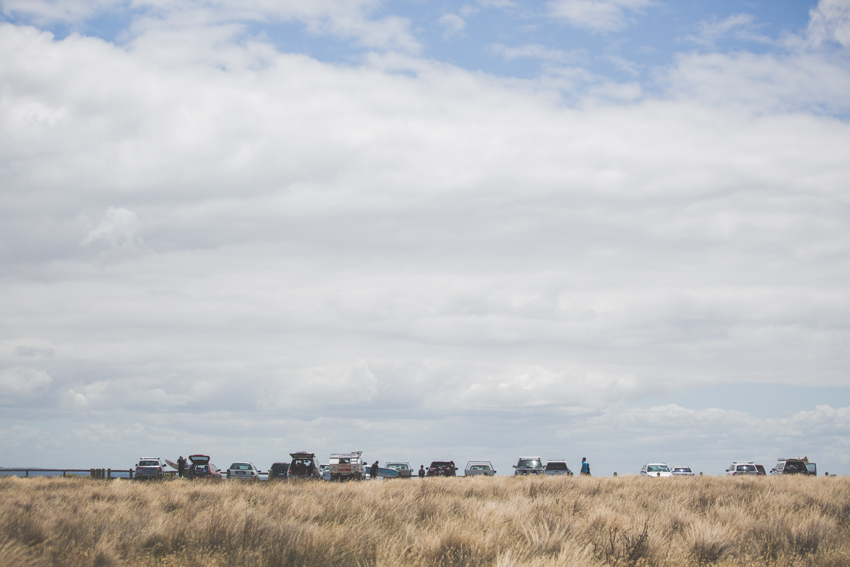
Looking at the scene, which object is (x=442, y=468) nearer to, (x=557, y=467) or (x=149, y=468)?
A: (x=557, y=467)

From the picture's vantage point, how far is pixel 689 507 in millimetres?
15680

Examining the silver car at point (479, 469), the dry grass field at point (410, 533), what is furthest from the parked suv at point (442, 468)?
the dry grass field at point (410, 533)

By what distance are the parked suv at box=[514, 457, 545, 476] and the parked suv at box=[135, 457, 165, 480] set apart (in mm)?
19552

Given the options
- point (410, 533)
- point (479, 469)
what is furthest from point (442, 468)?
point (410, 533)

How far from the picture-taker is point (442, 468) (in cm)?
4541

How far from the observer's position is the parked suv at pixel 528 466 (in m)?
37.5

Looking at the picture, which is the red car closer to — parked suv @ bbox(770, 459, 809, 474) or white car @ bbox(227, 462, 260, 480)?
white car @ bbox(227, 462, 260, 480)

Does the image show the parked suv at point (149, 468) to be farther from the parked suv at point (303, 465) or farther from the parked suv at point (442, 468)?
the parked suv at point (442, 468)

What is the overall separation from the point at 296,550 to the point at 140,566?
206 centimetres

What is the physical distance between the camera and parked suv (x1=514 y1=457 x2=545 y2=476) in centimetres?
3750

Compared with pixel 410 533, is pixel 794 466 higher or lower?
lower

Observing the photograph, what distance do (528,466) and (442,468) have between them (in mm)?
8905

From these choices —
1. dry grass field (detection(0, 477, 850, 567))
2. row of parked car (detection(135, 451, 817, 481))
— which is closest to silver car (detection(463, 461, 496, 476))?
row of parked car (detection(135, 451, 817, 481))

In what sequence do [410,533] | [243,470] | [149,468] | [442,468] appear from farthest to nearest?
1. [442,468]
2. [243,470]
3. [149,468]
4. [410,533]
